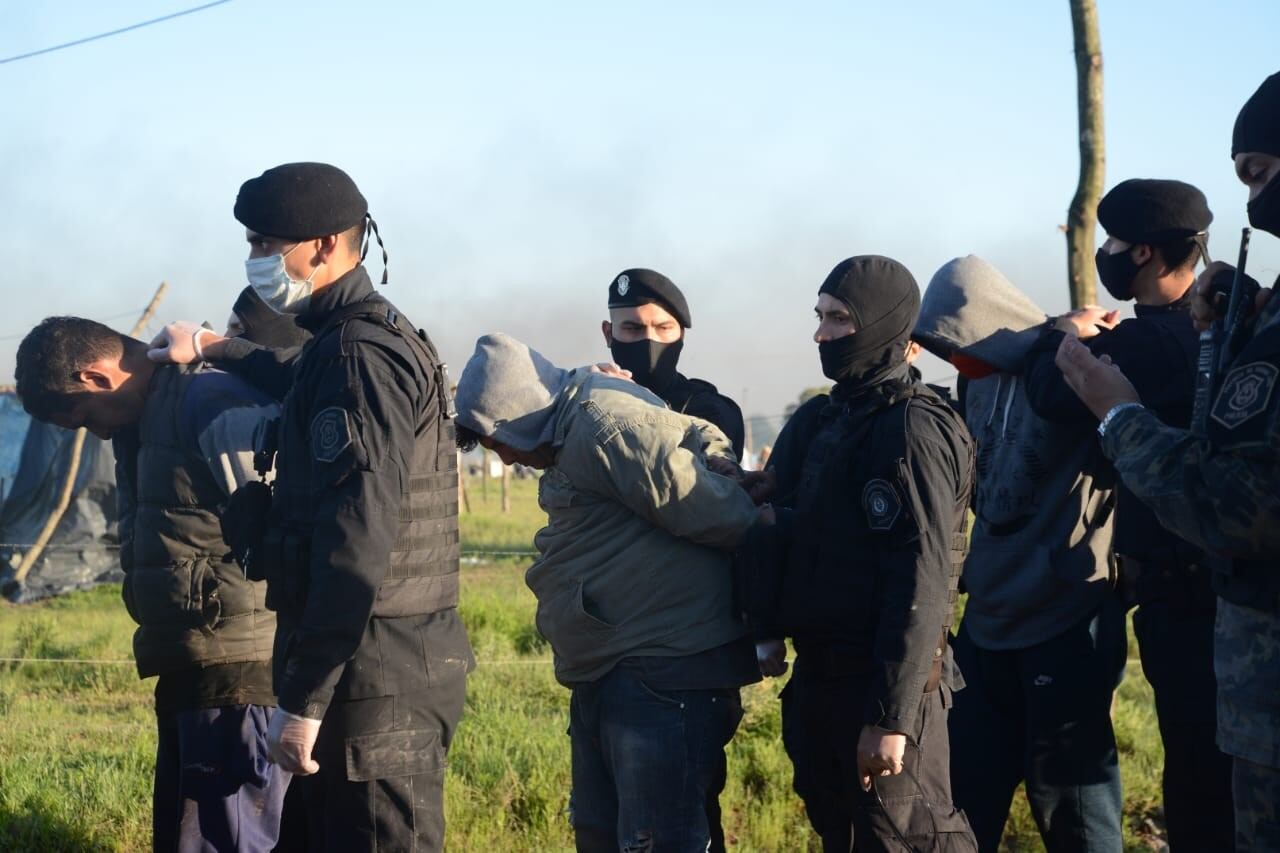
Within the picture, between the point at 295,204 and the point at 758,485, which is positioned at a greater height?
the point at 295,204

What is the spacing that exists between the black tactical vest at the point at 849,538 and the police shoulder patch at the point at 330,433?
1.08 meters

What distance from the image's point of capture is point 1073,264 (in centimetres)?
668

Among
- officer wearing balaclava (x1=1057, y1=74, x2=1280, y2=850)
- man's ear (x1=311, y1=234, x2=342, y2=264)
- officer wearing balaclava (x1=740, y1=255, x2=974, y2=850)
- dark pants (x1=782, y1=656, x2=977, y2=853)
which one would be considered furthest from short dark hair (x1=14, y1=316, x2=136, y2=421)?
officer wearing balaclava (x1=1057, y1=74, x2=1280, y2=850)

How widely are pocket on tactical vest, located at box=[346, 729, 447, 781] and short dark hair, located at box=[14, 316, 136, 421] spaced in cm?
161

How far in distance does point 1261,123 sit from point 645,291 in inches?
102

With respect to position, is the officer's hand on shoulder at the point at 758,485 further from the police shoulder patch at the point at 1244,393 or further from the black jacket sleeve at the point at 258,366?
the black jacket sleeve at the point at 258,366

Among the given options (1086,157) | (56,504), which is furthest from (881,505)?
(56,504)

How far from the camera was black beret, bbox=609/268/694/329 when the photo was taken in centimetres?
489

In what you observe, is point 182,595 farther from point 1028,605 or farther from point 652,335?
point 1028,605

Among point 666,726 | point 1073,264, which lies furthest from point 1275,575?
point 1073,264

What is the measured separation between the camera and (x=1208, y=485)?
242 centimetres

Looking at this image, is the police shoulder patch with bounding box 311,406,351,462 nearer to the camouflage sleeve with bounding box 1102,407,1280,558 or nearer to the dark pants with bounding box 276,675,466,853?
the dark pants with bounding box 276,675,466,853

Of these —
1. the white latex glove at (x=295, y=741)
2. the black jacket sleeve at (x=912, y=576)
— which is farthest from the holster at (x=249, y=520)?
the black jacket sleeve at (x=912, y=576)

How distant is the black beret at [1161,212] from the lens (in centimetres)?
372
